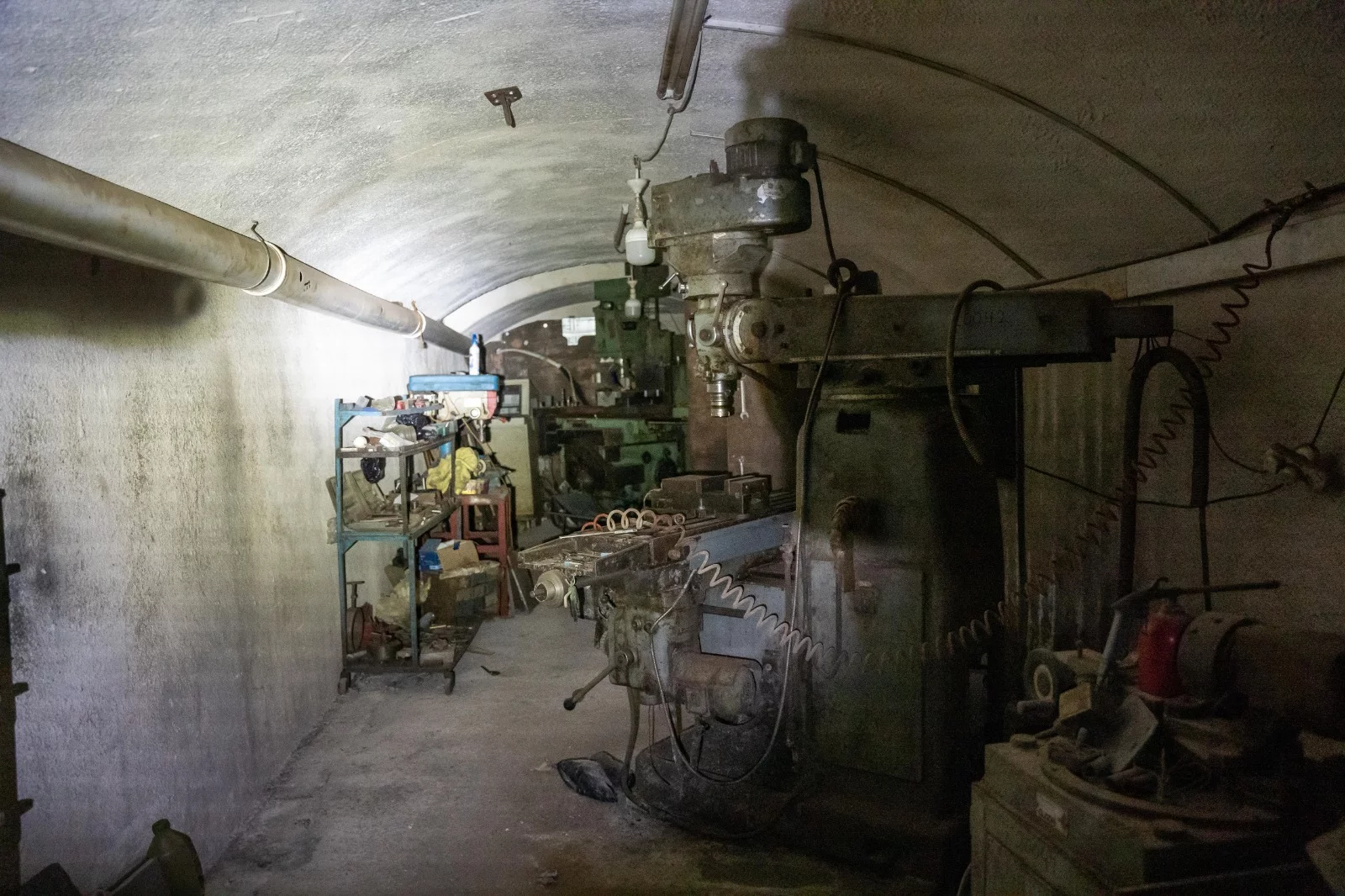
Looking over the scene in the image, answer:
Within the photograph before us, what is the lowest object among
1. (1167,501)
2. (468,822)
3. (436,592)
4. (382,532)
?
(468,822)

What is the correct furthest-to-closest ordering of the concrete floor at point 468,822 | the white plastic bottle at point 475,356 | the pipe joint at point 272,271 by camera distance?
the white plastic bottle at point 475,356, the pipe joint at point 272,271, the concrete floor at point 468,822

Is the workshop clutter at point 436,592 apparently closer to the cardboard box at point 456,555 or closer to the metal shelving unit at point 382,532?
the cardboard box at point 456,555

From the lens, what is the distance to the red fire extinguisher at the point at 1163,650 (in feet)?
5.92

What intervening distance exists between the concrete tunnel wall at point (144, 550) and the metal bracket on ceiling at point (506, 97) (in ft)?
4.88

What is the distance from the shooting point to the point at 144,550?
323cm

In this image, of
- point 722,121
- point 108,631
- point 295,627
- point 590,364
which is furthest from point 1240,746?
point 590,364

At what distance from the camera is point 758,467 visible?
4.31 metres

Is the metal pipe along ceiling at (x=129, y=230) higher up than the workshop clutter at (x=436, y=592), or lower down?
higher up

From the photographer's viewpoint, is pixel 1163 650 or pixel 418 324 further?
pixel 418 324

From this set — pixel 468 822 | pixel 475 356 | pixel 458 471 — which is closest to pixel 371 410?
pixel 458 471

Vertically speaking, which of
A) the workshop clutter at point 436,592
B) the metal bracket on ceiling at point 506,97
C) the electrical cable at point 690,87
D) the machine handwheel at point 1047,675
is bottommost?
the workshop clutter at point 436,592

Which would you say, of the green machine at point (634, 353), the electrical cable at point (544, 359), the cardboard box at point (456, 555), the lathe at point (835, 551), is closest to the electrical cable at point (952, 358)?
the lathe at point (835, 551)

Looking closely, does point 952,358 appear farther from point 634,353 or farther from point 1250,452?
point 634,353

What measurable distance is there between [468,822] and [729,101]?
333cm
